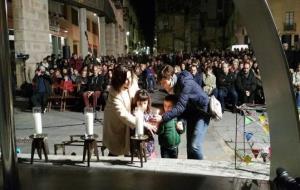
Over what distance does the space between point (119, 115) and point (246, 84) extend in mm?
9790

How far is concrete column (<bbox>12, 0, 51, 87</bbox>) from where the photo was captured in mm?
17609

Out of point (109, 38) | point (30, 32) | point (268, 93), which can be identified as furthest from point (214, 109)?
point (109, 38)

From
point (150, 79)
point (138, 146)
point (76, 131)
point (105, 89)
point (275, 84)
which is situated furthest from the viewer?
point (150, 79)

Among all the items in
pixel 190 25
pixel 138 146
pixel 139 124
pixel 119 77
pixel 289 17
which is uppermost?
pixel 190 25

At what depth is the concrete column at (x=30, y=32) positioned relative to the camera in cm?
1761

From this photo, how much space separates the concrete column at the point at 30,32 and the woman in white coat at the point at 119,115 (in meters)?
13.2

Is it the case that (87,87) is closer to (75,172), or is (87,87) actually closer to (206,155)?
(206,155)

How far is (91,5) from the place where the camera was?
27547 mm

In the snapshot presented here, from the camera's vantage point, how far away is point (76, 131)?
10.8 meters

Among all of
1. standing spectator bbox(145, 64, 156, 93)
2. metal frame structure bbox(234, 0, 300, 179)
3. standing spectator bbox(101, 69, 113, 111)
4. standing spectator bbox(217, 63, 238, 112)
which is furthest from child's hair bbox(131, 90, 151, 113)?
standing spectator bbox(145, 64, 156, 93)

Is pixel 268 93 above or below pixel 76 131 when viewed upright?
above

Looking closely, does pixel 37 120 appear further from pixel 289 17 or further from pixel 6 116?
pixel 289 17

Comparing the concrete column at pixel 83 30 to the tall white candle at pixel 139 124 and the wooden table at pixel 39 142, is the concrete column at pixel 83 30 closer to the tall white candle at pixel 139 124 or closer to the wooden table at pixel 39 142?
the wooden table at pixel 39 142

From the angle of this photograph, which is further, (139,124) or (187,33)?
(187,33)
